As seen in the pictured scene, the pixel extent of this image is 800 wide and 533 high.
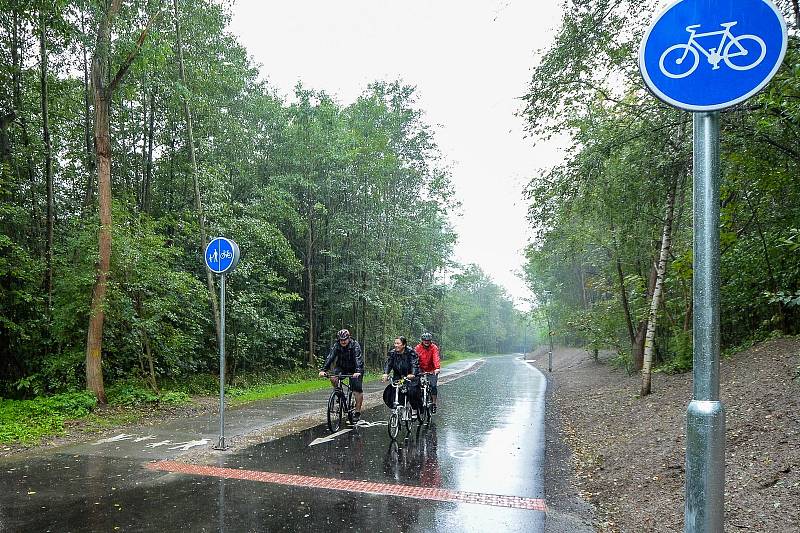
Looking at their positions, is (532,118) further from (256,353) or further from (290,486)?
(256,353)

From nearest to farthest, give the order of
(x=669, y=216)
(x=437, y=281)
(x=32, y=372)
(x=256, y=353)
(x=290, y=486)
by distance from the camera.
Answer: (x=290, y=486)
(x=669, y=216)
(x=32, y=372)
(x=256, y=353)
(x=437, y=281)

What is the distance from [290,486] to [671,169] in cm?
871

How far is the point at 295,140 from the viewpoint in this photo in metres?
23.7

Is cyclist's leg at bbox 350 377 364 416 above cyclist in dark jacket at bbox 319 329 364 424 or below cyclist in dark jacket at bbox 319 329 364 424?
below

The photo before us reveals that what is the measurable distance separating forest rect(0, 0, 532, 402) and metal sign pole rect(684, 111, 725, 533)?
989cm

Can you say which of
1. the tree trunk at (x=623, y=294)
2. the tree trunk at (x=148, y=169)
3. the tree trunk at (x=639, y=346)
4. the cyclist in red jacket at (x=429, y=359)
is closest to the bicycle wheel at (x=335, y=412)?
the cyclist in red jacket at (x=429, y=359)

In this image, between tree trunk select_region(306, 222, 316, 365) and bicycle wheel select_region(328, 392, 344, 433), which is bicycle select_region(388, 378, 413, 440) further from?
tree trunk select_region(306, 222, 316, 365)

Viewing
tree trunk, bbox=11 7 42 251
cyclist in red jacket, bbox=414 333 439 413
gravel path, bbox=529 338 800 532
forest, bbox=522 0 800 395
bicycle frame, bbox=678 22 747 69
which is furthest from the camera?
tree trunk, bbox=11 7 42 251

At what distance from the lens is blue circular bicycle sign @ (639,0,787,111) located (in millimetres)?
2260

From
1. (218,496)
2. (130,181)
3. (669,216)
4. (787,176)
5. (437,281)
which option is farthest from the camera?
(437,281)

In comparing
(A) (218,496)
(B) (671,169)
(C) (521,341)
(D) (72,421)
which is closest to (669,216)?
(B) (671,169)

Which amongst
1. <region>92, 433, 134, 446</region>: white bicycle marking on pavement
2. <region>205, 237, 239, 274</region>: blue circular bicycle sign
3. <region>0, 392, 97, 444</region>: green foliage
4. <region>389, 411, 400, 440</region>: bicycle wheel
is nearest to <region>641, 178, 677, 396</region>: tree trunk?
<region>389, 411, 400, 440</region>: bicycle wheel

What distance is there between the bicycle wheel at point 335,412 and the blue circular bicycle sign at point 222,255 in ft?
10.3

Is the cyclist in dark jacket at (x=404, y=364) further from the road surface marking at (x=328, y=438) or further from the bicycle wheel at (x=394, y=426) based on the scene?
the road surface marking at (x=328, y=438)
